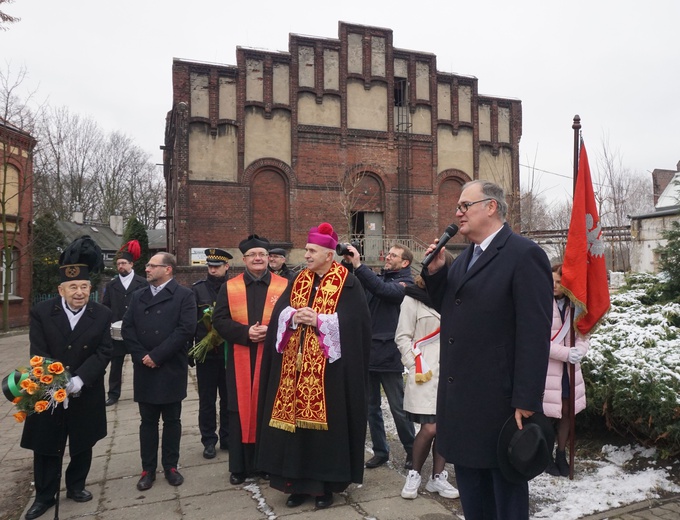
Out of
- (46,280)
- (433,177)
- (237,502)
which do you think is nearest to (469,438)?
→ (237,502)

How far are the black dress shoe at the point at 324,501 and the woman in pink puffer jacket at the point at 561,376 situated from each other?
1.95 metres

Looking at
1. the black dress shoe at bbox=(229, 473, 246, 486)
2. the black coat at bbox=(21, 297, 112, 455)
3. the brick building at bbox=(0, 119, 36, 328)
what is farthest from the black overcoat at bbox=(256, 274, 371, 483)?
the brick building at bbox=(0, 119, 36, 328)

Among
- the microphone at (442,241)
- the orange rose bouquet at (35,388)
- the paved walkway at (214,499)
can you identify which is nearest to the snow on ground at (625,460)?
the paved walkway at (214,499)

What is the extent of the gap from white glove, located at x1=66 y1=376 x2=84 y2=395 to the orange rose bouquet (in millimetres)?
152

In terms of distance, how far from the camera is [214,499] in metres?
4.60

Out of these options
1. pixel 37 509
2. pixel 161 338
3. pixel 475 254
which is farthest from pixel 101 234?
pixel 475 254

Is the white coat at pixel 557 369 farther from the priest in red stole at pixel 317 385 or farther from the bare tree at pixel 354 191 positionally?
the bare tree at pixel 354 191

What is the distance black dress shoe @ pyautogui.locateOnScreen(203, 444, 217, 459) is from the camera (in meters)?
5.76

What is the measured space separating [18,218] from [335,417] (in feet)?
75.9

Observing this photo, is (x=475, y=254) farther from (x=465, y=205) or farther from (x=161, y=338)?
(x=161, y=338)

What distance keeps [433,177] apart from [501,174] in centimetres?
367

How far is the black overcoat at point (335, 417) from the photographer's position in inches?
168

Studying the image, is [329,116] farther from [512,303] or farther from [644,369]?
[512,303]

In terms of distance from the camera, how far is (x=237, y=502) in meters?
4.50
